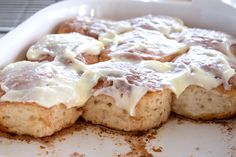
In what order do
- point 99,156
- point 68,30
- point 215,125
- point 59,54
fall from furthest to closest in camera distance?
point 68,30
point 59,54
point 215,125
point 99,156

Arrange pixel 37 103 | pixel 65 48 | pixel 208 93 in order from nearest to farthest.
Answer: pixel 37 103, pixel 208 93, pixel 65 48

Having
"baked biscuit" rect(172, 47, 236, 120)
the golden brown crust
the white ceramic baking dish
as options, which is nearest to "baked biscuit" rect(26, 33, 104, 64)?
the white ceramic baking dish

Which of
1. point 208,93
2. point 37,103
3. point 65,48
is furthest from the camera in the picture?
point 65,48

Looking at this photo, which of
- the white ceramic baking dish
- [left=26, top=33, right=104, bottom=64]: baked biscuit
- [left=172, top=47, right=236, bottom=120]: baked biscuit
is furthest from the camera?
[left=26, top=33, right=104, bottom=64]: baked biscuit

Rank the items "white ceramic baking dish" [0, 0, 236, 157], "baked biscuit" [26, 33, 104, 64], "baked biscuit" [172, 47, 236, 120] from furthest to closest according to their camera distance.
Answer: "baked biscuit" [26, 33, 104, 64]
"baked biscuit" [172, 47, 236, 120]
"white ceramic baking dish" [0, 0, 236, 157]

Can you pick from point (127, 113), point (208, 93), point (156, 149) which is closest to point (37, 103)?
point (127, 113)

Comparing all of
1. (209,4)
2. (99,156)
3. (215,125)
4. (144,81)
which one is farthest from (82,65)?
(209,4)

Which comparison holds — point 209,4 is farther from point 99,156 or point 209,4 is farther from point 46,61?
point 99,156

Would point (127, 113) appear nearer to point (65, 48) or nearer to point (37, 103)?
point (37, 103)

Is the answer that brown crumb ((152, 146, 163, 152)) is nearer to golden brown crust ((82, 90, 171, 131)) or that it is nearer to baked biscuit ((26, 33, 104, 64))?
golden brown crust ((82, 90, 171, 131))

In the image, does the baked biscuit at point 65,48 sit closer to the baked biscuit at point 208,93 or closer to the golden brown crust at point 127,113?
the golden brown crust at point 127,113

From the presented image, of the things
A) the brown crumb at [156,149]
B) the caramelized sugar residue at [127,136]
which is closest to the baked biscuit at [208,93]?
the caramelized sugar residue at [127,136]
